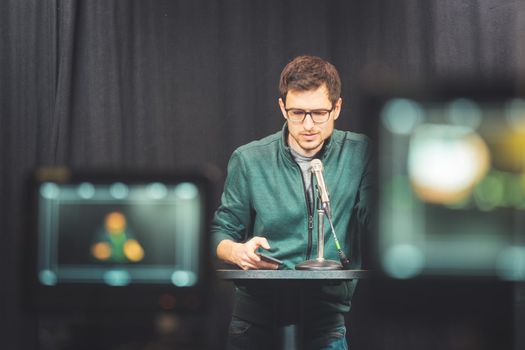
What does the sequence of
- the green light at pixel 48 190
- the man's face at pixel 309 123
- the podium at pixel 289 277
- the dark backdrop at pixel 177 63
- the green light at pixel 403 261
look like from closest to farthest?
the green light at pixel 403 261 → the green light at pixel 48 190 → the podium at pixel 289 277 → the man's face at pixel 309 123 → the dark backdrop at pixel 177 63

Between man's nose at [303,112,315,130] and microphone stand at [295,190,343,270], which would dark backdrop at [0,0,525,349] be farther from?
microphone stand at [295,190,343,270]

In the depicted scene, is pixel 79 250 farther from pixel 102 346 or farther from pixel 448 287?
pixel 448 287

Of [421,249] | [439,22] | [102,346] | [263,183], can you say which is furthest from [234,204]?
[439,22]

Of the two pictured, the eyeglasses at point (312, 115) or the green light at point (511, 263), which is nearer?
the green light at point (511, 263)

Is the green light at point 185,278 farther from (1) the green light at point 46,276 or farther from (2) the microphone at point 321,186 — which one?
(2) the microphone at point 321,186

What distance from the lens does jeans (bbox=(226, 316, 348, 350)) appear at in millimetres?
2199

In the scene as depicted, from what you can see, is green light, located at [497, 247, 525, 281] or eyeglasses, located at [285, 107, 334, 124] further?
eyeglasses, located at [285, 107, 334, 124]

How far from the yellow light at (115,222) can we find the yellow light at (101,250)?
0.02 meters

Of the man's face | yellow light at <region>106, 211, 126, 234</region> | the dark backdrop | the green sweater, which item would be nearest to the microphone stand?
the green sweater

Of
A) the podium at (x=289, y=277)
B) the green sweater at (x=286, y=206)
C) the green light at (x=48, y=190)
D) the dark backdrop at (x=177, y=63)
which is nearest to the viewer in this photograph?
the green light at (x=48, y=190)

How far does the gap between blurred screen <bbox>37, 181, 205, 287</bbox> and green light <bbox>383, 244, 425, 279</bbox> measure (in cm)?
20

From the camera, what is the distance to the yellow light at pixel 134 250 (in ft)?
2.92

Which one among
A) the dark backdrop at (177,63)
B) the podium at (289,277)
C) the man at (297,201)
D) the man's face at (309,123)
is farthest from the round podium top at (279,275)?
the dark backdrop at (177,63)

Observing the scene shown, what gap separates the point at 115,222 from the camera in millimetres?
915
